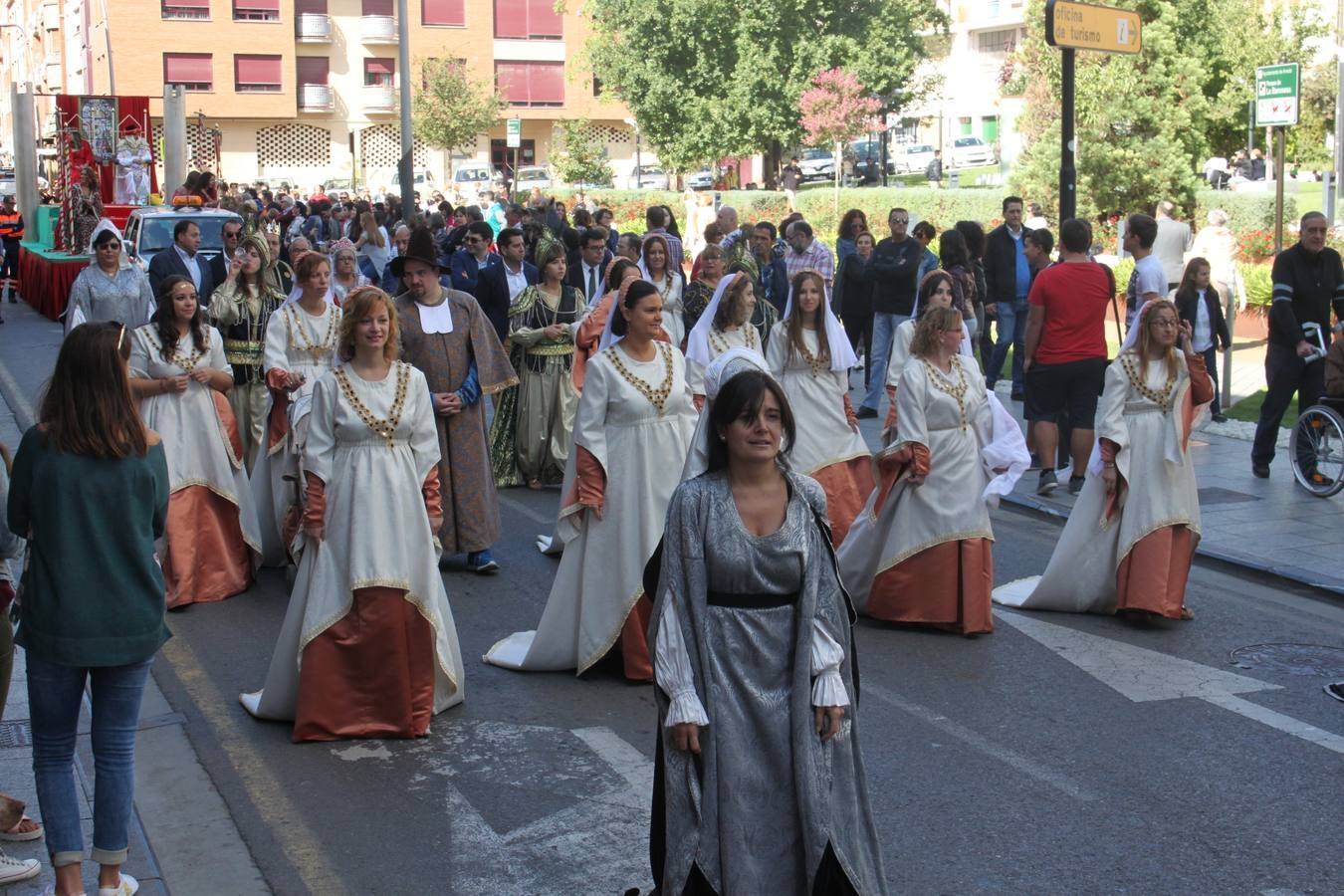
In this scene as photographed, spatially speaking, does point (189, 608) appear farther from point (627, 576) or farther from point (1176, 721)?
point (1176, 721)

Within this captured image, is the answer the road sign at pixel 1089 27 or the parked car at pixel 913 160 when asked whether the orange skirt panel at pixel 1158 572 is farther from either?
the parked car at pixel 913 160

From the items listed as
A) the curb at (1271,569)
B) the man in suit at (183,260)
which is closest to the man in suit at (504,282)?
Result: the man in suit at (183,260)

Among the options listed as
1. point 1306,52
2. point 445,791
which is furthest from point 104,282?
point 1306,52

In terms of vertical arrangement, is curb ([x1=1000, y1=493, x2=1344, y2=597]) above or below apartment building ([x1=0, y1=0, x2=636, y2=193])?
below

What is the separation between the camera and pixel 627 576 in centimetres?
748

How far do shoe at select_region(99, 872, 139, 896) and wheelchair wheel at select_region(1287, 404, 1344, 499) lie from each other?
8833mm

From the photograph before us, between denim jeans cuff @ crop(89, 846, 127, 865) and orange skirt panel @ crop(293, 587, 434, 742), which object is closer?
denim jeans cuff @ crop(89, 846, 127, 865)

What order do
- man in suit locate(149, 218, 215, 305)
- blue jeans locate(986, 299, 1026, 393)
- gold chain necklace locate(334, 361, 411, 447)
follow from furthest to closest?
blue jeans locate(986, 299, 1026, 393), man in suit locate(149, 218, 215, 305), gold chain necklace locate(334, 361, 411, 447)

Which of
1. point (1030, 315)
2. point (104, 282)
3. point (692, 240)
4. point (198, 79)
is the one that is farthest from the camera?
point (198, 79)

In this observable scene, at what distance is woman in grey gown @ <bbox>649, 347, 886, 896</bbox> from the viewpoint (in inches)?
164

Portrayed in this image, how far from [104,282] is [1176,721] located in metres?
9.56

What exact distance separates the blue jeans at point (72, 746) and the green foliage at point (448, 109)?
5954 centimetres

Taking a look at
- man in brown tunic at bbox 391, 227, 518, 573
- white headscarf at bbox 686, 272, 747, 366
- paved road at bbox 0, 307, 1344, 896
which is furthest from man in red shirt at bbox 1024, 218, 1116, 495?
Answer: man in brown tunic at bbox 391, 227, 518, 573

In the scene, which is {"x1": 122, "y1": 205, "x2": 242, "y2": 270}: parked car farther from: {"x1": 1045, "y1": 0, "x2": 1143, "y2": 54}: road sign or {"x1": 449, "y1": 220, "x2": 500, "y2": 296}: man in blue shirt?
{"x1": 1045, "y1": 0, "x2": 1143, "y2": 54}: road sign
